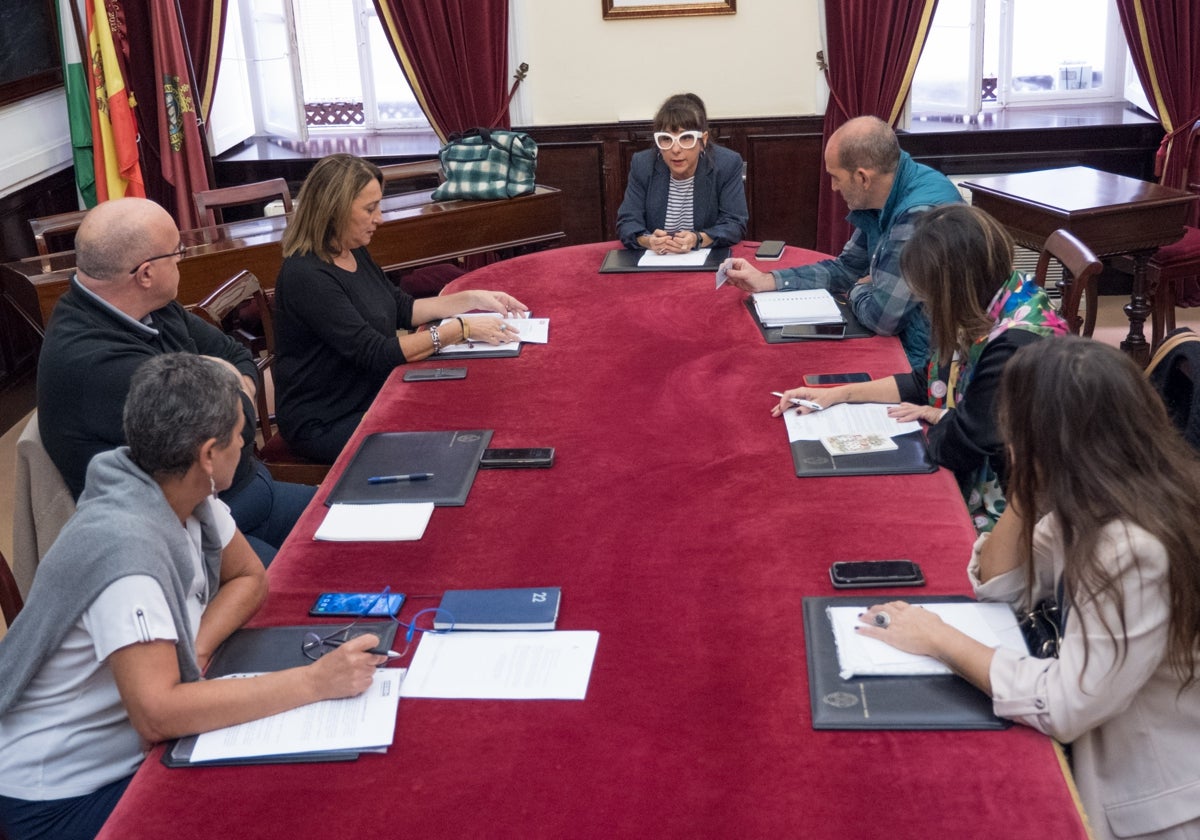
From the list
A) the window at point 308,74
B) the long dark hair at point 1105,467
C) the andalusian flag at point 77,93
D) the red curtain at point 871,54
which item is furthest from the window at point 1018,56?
the long dark hair at point 1105,467

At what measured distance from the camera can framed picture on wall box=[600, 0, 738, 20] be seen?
20.0 ft

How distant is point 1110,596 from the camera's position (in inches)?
66.5

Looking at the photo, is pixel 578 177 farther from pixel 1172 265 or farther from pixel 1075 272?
pixel 1075 272

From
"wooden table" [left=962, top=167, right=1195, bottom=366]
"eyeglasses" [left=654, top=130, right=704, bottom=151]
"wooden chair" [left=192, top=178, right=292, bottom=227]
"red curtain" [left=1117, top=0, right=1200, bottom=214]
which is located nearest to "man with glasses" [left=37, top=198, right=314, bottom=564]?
"eyeglasses" [left=654, top=130, right=704, bottom=151]

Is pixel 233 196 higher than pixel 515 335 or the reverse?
higher

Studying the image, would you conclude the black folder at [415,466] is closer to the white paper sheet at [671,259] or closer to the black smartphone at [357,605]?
the black smartphone at [357,605]

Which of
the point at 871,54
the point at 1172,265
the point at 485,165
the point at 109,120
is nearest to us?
the point at 1172,265

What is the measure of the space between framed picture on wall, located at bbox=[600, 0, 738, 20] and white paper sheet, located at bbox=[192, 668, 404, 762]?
16.2ft

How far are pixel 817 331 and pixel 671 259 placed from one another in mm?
1013

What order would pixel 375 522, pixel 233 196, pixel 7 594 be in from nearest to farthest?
pixel 7 594 < pixel 375 522 < pixel 233 196

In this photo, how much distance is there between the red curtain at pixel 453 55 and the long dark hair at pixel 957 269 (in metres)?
3.94

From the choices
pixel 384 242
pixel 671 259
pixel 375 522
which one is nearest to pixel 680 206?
pixel 671 259

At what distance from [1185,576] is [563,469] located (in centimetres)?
138

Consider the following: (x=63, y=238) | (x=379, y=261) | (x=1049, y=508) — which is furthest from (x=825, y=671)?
(x=63, y=238)
